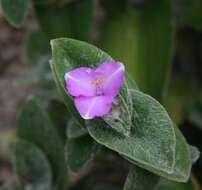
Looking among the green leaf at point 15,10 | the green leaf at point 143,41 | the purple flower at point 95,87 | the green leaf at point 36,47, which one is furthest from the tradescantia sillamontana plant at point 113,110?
the green leaf at point 36,47

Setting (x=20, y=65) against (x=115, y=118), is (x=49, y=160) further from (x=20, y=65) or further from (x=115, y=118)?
(x=20, y=65)

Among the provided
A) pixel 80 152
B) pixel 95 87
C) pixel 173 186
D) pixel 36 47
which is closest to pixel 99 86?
pixel 95 87

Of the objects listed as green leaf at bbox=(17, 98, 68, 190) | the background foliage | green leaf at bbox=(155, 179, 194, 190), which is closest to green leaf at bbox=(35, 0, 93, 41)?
the background foliage

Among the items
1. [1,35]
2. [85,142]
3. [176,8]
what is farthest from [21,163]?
[1,35]

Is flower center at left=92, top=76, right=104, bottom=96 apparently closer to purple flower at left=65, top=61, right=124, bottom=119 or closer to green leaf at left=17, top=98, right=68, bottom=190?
purple flower at left=65, top=61, right=124, bottom=119

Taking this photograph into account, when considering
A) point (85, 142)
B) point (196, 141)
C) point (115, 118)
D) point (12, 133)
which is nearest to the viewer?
point (115, 118)

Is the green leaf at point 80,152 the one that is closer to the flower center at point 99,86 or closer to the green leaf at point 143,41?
the flower center at point 99,86
